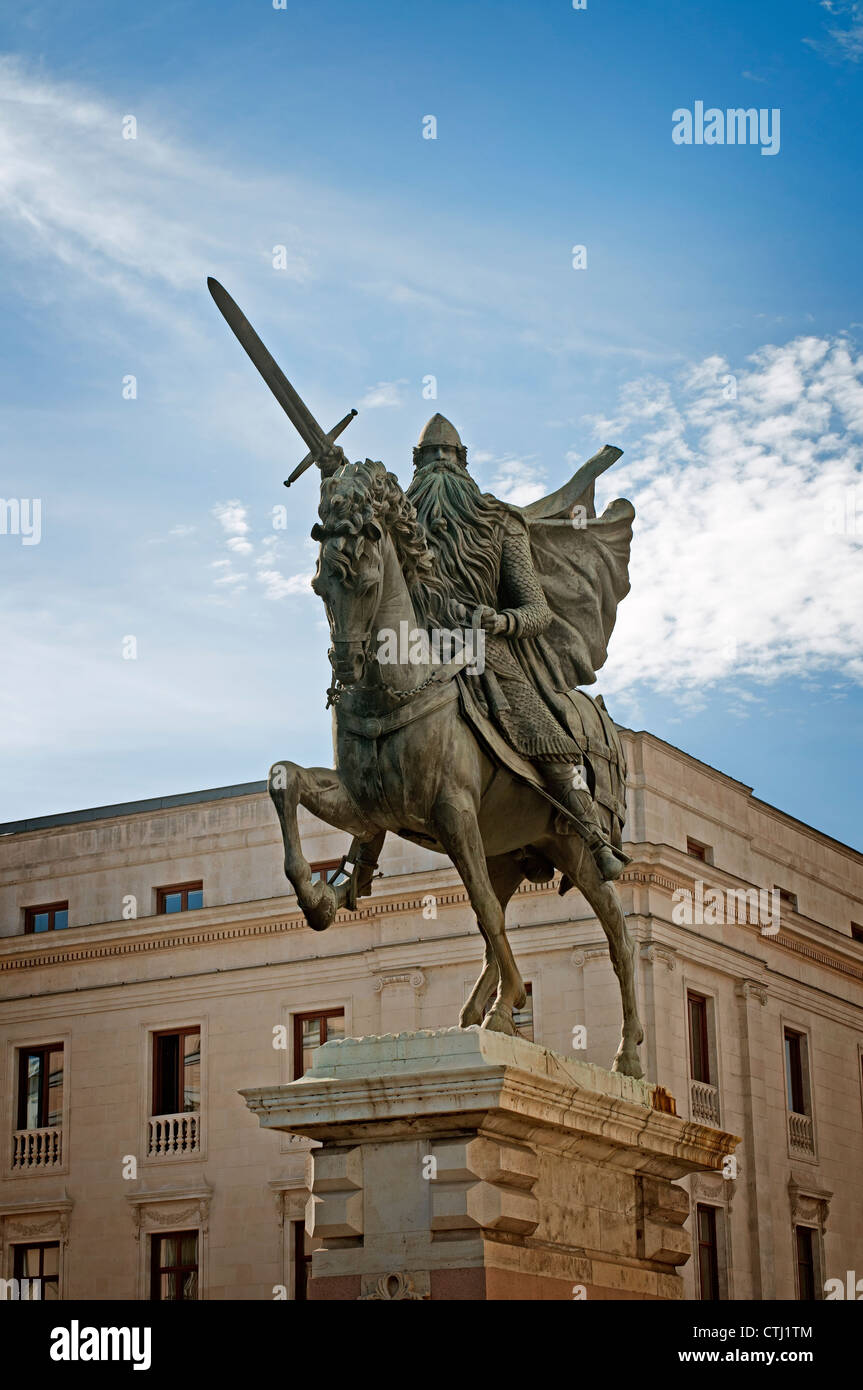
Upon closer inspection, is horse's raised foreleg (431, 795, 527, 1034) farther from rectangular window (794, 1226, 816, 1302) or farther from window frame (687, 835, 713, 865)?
rectangular window (794, 1226, 816, 1302)

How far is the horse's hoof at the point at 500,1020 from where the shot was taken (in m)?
10.8

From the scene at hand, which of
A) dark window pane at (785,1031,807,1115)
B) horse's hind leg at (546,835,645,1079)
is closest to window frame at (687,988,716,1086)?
dark window pane at (785,1031,807,1115)

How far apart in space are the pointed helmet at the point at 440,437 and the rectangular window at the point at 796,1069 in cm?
2631

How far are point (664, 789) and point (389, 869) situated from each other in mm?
5239

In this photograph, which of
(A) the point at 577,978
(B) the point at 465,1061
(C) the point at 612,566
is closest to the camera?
(B) the point at 465,1061

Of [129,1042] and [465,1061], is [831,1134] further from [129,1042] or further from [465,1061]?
[465,1061]

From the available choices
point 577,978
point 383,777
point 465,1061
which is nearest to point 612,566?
point 383,777

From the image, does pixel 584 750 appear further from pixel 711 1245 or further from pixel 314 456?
pixel 711 1245

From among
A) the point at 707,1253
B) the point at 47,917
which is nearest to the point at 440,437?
the point at 707,1253

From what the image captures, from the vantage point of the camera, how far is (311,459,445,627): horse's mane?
33.0ft

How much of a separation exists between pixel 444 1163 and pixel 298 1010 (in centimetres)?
2607

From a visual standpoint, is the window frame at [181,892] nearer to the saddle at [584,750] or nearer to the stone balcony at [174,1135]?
the stone balcony at [174,1135]
